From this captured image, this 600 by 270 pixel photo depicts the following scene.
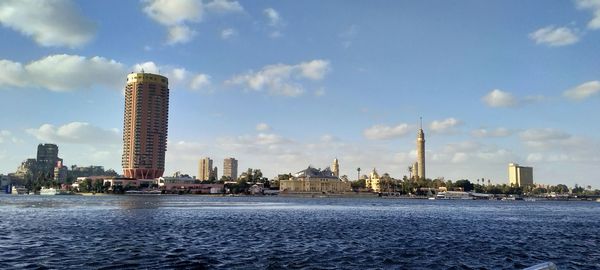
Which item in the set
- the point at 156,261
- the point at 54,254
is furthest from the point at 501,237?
the point at 54,254

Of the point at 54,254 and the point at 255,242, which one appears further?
the point at 255,242

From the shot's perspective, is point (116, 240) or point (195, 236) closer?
point (116, 240)

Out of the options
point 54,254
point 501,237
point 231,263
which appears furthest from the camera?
point 501,237

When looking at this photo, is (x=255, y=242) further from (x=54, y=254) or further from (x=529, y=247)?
(x=529, y=247)

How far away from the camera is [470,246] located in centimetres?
5231

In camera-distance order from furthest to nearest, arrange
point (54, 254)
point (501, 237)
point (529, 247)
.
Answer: point (501, 237), point (529, 247), point (54, 254)

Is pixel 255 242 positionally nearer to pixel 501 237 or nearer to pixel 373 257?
pixel 373 257

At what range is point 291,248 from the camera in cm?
4716

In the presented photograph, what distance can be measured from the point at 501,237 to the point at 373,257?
28587 millimetres

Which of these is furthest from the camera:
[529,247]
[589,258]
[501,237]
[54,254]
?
[501,237]

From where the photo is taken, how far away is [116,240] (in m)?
51.1

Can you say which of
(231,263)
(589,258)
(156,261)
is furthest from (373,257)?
(589,258)

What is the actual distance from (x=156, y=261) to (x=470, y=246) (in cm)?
3109

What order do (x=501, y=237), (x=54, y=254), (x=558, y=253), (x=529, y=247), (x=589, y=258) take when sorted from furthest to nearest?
1. (x=501, y=237)
2. (x=529, y=247)
3. (x=558, y=253)
4. (x=589, y=258)
5. (x=54, y=254)
